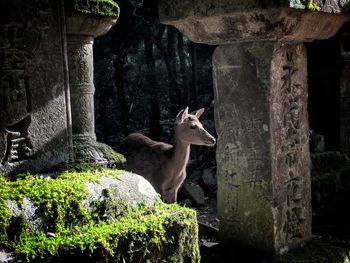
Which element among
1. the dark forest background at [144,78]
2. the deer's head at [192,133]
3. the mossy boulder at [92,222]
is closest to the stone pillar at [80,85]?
the mossy boulder at [92,222]

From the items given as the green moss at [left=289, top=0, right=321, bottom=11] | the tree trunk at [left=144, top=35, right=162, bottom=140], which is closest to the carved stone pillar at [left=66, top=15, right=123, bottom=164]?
the green moss at [left=289, top=0, right=321, bottom=11]

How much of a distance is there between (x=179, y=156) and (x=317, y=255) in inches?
150

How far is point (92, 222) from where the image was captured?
3.09 m

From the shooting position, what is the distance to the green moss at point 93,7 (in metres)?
4.46

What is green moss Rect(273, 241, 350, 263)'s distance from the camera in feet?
14.0

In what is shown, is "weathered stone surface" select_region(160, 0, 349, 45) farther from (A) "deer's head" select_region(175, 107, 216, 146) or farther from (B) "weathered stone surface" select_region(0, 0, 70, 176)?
(A) "deer's head" select_region(175, 107, 216, 146)

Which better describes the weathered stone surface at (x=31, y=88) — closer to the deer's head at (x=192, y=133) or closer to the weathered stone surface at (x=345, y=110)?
the deer's head at (x=192, y=133)

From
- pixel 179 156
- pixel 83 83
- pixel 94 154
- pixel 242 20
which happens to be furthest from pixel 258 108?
pixel 179 156

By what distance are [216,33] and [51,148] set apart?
1.64 metres

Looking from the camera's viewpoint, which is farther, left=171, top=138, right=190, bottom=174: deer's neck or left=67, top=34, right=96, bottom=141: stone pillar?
left=171, top=138, right=190, bottom=174: deer's neck

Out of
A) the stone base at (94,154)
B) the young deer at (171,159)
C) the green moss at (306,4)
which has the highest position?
the green moss at (306,4)

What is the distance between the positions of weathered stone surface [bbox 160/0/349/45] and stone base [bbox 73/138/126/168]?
142cm

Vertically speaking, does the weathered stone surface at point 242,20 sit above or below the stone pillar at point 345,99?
above

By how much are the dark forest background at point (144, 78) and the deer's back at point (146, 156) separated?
15.7 ft
